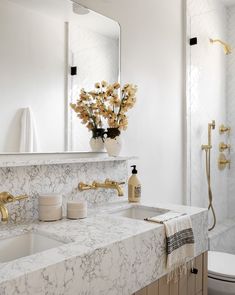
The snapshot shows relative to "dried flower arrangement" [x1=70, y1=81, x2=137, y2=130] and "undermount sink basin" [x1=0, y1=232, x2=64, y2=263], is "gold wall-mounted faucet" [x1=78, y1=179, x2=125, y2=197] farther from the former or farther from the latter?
"undermount sink basin" [x1=0, y1=232, x2=64, y2=263]

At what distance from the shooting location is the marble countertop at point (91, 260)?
91 centimetres

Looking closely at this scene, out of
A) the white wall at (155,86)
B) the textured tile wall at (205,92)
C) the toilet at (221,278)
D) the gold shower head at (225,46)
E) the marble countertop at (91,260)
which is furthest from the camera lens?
the gold shower head at (225,46)

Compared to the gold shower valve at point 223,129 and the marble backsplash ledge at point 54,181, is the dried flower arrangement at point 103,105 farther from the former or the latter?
the gold shower valve at point 223,129

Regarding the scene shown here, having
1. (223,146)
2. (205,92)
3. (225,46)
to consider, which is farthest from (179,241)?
(225,46)

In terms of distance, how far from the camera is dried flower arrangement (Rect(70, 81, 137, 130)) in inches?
71.5

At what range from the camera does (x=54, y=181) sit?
5.31ft

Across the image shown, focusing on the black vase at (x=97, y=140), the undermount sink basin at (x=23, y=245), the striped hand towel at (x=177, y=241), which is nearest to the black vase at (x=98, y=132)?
the black vase at (x=97, y=140)

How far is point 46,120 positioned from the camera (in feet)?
5.33

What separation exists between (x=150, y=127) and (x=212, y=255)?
42.7 inches

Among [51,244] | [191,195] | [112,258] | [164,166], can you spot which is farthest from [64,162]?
[191,195]

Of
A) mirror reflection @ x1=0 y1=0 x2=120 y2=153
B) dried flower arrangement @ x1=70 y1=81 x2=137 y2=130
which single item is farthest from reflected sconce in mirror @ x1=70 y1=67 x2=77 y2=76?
dried flower arrangement @ x1=70 y1=81 x2=137 y2=130

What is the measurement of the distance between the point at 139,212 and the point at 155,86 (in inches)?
39.6

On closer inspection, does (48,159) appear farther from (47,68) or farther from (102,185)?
(47,68)

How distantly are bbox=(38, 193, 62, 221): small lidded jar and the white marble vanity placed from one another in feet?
0.14
